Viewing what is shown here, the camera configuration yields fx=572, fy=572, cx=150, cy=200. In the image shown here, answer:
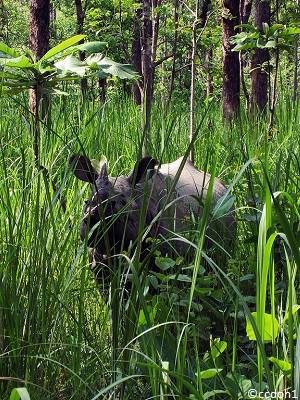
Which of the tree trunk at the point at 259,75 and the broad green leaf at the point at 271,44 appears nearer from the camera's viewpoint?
the broad green leaf at the point at 271,44

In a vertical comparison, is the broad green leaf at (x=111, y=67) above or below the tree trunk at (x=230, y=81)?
below

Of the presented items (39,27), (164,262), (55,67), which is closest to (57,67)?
(55,67)

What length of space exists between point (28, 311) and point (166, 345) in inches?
17.8

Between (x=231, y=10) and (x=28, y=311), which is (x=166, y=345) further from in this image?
(x=231, y=10)

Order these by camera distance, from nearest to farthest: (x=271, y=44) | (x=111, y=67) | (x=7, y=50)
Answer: (x=7, y=50) < (x=111, y=67) < (x=271, y=44)

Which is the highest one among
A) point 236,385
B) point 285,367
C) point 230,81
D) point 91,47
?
point 230,81

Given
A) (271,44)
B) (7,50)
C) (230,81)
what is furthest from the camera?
(230,81)

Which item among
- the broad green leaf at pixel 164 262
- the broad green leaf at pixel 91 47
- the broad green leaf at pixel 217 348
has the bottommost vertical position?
the broad green leaf at pixel 217 348

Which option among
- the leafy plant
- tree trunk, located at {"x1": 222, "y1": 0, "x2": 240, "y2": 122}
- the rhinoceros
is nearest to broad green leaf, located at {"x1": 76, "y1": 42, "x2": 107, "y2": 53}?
the leafy plant

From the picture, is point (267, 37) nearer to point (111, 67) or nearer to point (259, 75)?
point (111, 67)

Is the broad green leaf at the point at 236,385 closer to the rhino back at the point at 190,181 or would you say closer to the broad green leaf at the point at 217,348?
the broad green leaf at the point at 217,348

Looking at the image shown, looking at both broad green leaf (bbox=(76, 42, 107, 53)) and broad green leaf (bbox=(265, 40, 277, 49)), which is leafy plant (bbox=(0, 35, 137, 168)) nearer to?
broad green leaf (bbox=(76, 42, 107, 53))

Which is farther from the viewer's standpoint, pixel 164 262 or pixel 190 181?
pixel 190 181

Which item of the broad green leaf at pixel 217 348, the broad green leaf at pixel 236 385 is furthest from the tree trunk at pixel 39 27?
the broad green leaf at pixel 236 385
